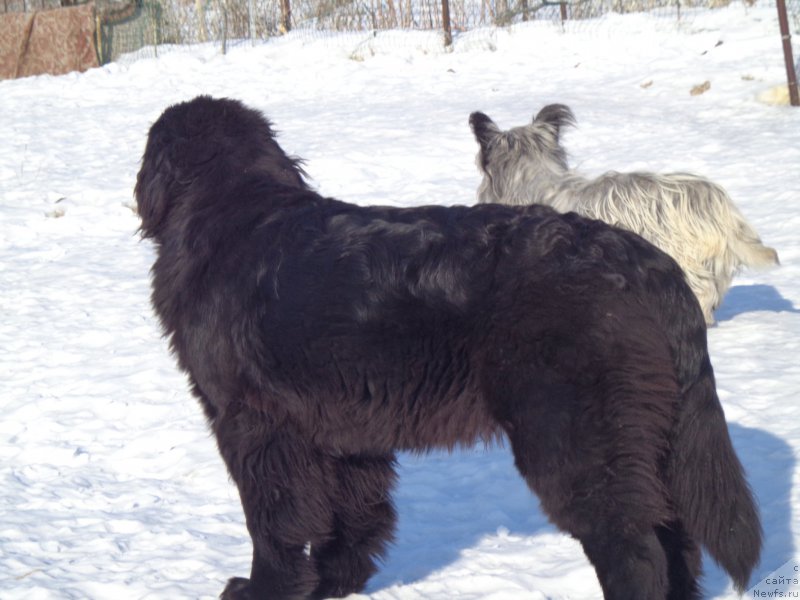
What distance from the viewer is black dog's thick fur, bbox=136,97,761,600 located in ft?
9.55

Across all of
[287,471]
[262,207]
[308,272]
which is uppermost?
[262,207]

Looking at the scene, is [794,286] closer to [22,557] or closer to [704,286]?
[704,286]

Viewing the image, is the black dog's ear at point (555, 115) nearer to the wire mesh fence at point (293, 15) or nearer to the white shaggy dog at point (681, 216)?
the white shaggy dog at point (681, 216)

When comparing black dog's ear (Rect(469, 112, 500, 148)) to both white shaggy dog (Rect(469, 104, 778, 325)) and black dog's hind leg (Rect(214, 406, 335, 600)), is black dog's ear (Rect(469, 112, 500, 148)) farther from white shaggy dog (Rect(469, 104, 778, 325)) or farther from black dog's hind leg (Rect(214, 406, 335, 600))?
black dog's hind leg (Rect(214, 406, 335, 600))

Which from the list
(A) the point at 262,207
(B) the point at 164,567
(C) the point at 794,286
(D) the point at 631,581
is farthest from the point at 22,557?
(C) the point at 794,286

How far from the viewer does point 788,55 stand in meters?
12.0

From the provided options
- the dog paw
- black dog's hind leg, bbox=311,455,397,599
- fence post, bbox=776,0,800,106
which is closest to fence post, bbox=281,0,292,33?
fence post, bbox=776,0,800,106

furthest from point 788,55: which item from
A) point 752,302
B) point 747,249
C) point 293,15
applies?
point 293,15

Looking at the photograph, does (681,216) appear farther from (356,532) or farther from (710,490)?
(356,532)

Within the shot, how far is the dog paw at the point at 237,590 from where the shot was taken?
3.49 metres

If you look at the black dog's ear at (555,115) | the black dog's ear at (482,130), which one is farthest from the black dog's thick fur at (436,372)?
the black dog's ear at (555,115)

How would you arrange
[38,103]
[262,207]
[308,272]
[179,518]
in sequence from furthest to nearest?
1. [38,103]
2. [179,518]
3. [262,207]
4. [308,272]

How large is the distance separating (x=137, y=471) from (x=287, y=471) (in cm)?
211

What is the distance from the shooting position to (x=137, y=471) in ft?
16.9
